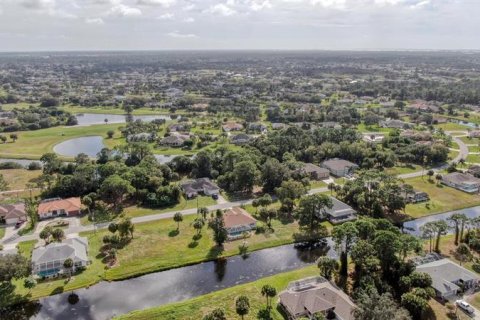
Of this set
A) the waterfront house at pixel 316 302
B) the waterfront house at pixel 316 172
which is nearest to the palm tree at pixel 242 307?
the waterfront house at pixel 316 302

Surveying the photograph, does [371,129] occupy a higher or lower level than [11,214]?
higher

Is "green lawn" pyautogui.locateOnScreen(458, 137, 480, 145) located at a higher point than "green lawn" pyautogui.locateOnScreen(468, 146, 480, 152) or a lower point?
higher

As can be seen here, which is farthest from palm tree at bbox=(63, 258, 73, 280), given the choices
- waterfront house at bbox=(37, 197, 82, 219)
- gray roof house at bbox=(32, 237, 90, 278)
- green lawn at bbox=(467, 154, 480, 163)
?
green lawn at bbox=(467, 154, 480, 163)

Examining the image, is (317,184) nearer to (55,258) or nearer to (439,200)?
(439,200)

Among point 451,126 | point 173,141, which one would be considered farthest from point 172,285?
point 451,126

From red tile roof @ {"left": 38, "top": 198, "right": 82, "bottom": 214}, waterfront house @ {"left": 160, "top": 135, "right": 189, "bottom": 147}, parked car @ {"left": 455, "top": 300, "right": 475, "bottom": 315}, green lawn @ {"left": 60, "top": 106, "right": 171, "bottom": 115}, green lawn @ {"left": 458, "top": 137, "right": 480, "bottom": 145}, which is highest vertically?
green lawn @ {"left": 60, "top": 106, "right": 171, "bottom": 115}

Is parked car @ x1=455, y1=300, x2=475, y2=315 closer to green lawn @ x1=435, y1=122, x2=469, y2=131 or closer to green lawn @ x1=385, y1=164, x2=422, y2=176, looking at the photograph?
green lawn @ x1=385, y1=164, x2=422, y2=176
